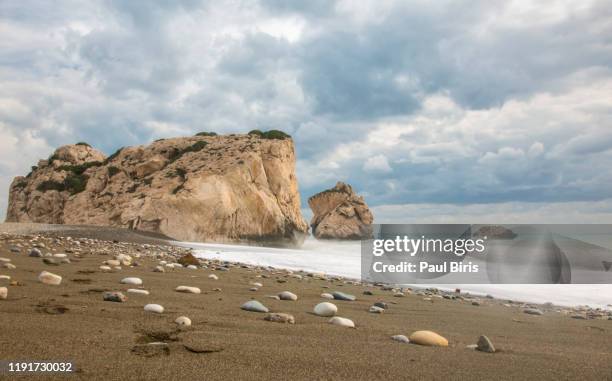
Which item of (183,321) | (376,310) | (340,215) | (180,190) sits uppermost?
(340,215)

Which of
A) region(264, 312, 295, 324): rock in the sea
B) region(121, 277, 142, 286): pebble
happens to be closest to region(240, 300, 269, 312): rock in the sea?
region(264, 312, 295, 324): rock in the sea

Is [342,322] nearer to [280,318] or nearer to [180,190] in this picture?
[280,318]

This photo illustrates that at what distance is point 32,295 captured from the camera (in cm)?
343

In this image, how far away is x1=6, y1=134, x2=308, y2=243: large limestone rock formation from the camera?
67.2 feet

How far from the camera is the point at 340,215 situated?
128ft

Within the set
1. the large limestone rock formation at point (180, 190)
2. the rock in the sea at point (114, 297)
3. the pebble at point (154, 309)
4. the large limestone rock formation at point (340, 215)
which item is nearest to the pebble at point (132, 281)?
the rock in the sea at point (114, 297)

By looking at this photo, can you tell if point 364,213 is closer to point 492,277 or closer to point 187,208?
point 187,208

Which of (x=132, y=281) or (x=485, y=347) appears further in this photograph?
(x=132, y=281)

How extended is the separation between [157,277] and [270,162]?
19.8 meters

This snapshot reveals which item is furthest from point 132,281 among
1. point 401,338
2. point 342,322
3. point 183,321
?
point 401,338

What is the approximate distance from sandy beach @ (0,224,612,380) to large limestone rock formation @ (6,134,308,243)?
622 inches

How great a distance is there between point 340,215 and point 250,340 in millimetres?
36566

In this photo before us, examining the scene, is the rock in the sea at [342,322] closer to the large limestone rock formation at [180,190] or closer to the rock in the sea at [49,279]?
the rock in the sea at [49,279]

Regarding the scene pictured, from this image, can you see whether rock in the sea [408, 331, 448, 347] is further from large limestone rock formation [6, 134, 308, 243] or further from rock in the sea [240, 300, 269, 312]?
large limestone rock formation [6, 134, 308, 243]
